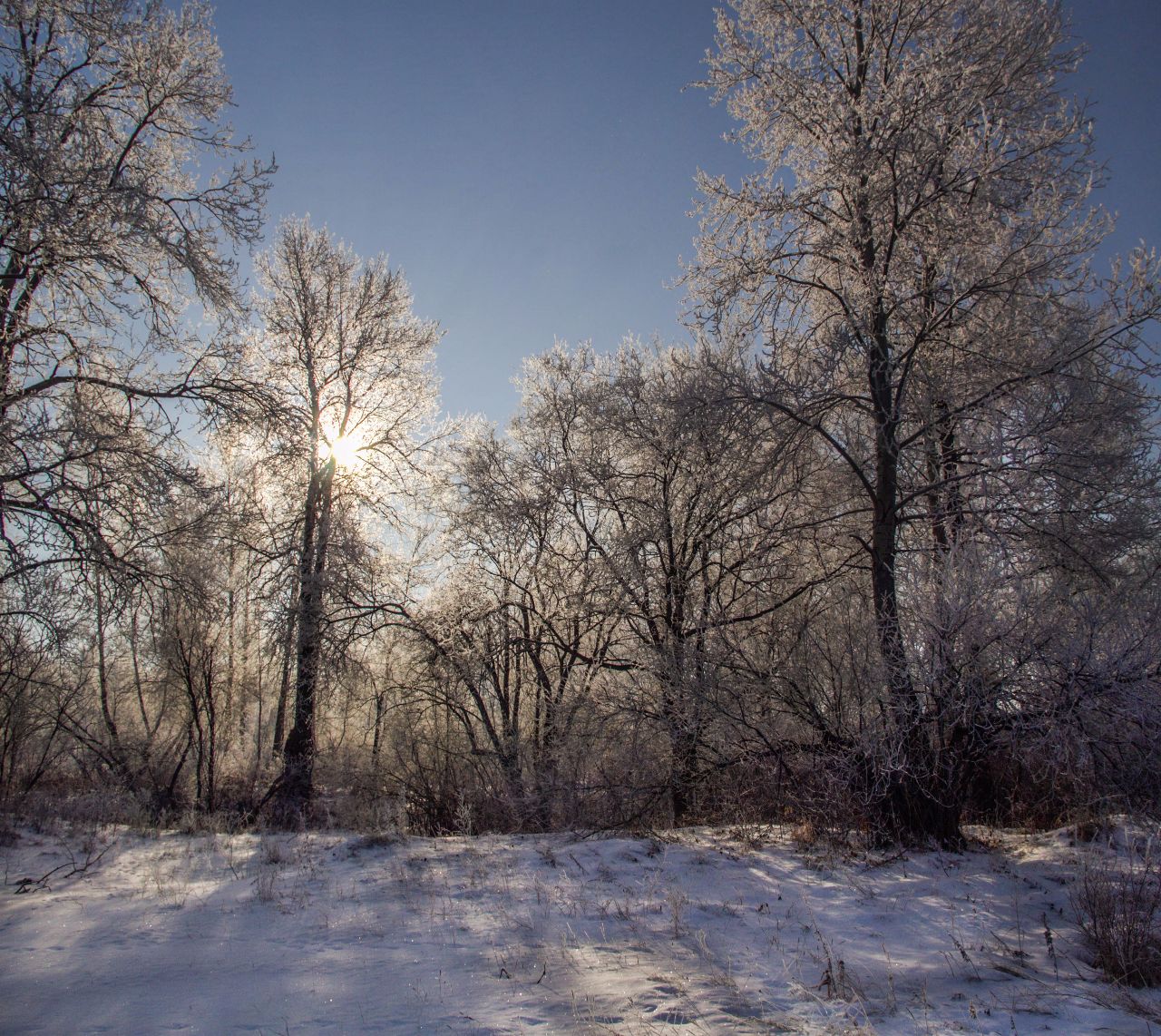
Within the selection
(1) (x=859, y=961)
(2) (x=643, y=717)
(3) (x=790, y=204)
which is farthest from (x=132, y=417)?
(1) (x=859, y=961)

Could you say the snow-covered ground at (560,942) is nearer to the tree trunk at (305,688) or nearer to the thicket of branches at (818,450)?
the thicket of branches at (818,450)

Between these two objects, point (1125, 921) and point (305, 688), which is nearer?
point (1125, 921)

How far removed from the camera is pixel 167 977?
163 inches

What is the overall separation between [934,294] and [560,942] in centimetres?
695

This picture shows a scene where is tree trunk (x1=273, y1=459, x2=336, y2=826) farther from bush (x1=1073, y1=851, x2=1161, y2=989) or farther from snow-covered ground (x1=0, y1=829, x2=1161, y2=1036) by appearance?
bush (x1=1073, y1=851, x2=1161, y2=989)

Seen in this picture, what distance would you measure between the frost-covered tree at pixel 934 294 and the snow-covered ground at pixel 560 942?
1.27m

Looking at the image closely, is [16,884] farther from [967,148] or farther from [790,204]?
[967,148]

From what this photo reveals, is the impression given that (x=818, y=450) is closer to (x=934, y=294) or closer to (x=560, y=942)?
(x=934, y=294)

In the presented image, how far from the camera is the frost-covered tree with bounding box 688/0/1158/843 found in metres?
6.48

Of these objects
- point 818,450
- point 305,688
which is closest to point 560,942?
point 818,450

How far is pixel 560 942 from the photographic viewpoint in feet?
15.2

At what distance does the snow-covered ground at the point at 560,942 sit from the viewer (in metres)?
3.48

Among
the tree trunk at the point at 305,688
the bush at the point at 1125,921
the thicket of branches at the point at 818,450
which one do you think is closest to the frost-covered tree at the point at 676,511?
the thicket of branches at the point at 818,450

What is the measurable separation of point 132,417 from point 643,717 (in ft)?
20.8
